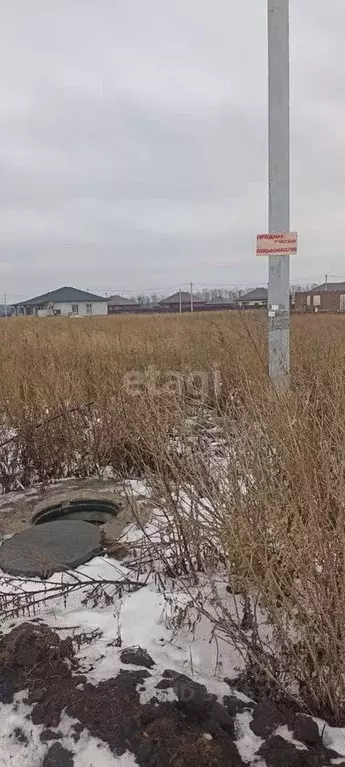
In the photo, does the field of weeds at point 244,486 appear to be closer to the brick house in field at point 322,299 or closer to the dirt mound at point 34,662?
the dirt mound at point 34,662

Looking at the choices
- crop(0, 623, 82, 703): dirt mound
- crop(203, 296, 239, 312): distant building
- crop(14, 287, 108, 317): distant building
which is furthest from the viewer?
crop(14, 287, 108, 317): distant building

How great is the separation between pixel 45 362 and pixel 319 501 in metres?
4.65

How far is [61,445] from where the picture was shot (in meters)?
3.88

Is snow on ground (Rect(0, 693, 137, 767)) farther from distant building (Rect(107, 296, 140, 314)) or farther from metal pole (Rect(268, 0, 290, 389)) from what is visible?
distant building (Rect(107, 296, 140, 314))

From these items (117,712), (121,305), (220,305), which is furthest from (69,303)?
(117,712)

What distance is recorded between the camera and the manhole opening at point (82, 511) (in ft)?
10.5

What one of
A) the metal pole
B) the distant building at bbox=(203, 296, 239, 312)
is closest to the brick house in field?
the distant building at bbox=(203, 296, 239, 312)

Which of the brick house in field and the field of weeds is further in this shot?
the brick house in field

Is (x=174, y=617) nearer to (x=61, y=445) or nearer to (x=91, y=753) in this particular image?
(x=91, y=753)

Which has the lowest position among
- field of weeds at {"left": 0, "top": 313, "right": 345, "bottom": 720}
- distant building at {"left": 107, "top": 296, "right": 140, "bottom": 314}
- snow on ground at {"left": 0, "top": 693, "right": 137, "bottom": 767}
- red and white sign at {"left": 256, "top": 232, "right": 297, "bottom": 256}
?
snow on ground at {"left": 0, "top": 693, "right": 137, "bottom": 767}

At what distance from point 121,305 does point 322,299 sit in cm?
3267

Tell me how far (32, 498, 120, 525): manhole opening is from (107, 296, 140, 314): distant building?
57.0m

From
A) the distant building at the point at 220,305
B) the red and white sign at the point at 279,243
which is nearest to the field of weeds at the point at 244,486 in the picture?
the red and white sign at the point at 279,243

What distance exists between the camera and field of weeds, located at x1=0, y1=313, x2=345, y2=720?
5.00 feet
